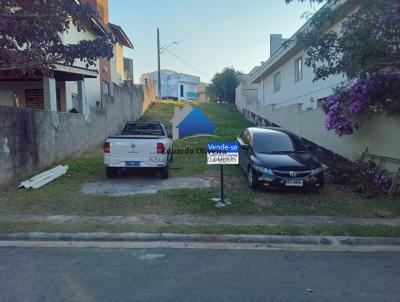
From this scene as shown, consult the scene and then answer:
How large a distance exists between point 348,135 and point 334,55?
3.86 metres

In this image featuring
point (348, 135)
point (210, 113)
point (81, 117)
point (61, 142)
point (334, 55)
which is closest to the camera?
point (334, 55)

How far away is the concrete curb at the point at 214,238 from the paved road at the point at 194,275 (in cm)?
45

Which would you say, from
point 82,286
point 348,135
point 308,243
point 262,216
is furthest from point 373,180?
point 82,286

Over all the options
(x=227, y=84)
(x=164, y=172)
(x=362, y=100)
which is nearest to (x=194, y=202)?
(x=164, y=172)

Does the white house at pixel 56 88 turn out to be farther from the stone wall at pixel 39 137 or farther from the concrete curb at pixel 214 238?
the concrete curb at pixel 214 238

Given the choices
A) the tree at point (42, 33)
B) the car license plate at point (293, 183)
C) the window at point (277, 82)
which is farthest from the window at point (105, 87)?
the car license plate at point (293, 183)

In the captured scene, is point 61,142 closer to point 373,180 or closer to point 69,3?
point 69,3

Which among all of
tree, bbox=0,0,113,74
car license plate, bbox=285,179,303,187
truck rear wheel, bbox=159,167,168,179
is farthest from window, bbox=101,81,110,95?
car license plate, bbox=285,179,303,187

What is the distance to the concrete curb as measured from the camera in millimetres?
6438

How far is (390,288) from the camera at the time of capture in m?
4.60

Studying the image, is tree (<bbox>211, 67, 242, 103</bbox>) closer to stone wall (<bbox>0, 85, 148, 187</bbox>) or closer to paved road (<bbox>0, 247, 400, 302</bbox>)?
stone wall (<bbox>0, 85, 148, 187</bbox>)

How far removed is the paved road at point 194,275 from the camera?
4383 mm

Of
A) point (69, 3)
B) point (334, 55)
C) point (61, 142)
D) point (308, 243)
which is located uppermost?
point (69, 3)

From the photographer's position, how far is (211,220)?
24.5 feet
